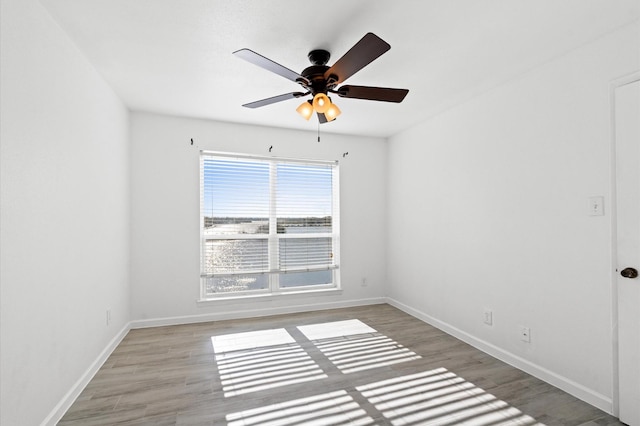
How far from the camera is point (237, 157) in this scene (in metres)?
4.26

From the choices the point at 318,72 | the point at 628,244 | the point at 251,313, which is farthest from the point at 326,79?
the point at 251,313

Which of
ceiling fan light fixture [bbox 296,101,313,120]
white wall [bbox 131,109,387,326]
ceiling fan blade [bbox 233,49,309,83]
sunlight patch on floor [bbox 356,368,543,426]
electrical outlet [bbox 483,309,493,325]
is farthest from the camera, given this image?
white wall [bbox 131,109,387,326]

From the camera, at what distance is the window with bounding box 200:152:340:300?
4148mm

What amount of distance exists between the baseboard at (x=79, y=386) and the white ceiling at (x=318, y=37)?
2410 mm

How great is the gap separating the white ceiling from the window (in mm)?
1277

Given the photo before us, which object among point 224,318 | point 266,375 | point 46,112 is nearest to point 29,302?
point 46,112

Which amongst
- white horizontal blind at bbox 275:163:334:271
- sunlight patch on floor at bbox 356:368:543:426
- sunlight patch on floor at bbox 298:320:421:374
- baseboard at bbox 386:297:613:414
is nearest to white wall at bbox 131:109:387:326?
white horizontal blind at bbox 275:163:334:271

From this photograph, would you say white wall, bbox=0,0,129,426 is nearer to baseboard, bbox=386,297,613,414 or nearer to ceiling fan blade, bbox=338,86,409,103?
ceiling fan blade, bbox=338,86,409,103

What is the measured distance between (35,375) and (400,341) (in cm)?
291

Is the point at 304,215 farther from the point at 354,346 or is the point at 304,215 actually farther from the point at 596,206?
the point at 596,206

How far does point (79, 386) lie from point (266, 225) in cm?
253

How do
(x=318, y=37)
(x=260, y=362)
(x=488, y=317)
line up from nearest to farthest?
(x=318, y=37) < (x=260, y=362) < (x=488, y=317)

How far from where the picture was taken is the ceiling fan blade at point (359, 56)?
1710mm

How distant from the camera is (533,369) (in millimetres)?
2641
